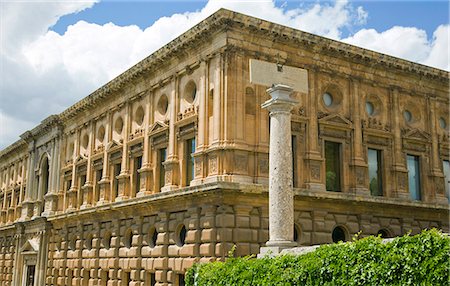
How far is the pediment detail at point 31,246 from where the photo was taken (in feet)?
119

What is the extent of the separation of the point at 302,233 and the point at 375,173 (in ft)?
18.0

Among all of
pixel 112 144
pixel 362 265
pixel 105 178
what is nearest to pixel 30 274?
pixel 105 178

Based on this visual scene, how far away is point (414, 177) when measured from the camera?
25688mm

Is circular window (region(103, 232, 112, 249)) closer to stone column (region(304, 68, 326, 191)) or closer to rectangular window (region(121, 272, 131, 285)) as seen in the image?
rectangular window (region(121, 272, 131, 285))

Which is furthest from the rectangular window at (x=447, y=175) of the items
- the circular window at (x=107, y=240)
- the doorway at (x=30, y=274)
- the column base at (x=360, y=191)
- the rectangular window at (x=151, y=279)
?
the doorway at (x=30, y=274)

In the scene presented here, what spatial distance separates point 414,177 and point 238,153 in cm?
977

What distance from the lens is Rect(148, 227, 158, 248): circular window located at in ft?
78.1

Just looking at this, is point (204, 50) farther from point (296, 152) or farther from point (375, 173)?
point (375, 173)

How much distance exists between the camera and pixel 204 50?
73.8 feet

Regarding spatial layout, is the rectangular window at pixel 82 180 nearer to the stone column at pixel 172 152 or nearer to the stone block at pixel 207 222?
the stone column at pixel 172 152

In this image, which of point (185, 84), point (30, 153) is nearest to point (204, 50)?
point (185, 84)

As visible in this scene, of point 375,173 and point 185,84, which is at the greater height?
point 185,84

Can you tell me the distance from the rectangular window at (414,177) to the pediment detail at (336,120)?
3956 mm

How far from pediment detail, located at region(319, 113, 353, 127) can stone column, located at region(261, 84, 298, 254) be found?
287 inches
